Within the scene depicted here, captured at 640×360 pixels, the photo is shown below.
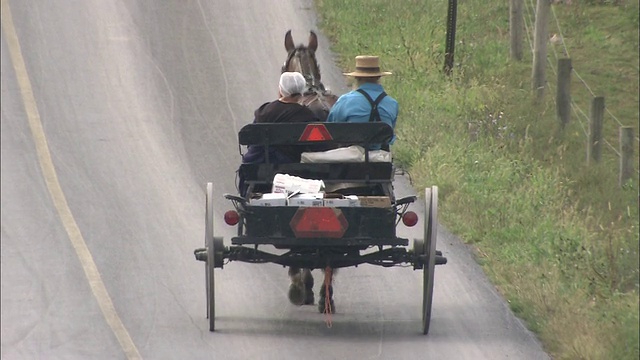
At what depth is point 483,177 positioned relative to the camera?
14375 mm

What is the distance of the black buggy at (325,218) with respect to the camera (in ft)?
32.0

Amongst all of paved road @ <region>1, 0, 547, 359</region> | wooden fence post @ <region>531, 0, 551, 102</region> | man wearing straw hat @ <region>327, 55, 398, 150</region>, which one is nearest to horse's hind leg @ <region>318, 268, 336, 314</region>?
paved road @ <region>1, 0, 547, 359</region>

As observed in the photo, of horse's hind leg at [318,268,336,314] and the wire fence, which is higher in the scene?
the wire fence

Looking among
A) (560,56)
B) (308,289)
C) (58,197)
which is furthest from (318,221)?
(560,56)

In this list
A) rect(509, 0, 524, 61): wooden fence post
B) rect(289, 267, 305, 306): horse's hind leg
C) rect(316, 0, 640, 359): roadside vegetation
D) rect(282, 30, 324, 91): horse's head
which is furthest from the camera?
rect(509, 0, 524, 61): wooden fence post

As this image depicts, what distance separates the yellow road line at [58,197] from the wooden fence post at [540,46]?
697cm

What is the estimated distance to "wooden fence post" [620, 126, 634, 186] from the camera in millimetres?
15156

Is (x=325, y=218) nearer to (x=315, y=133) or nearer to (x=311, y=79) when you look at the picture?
(x=315, y=133)

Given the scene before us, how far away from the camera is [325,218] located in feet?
31.8

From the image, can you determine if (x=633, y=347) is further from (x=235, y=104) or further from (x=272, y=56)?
(x=272, y=56)

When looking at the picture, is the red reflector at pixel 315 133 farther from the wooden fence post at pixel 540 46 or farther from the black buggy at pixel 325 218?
the wooden fence post at pixel 540 46

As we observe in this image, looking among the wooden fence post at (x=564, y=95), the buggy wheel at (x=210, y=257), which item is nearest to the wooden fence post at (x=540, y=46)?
the wooden fence post at (x=564, y=95)

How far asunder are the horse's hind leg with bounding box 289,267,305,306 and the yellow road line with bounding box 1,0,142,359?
149 cm

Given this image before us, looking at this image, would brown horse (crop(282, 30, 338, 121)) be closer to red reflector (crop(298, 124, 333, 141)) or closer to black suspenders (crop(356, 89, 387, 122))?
black suspenders (crop(356, 89, 387, 122))
